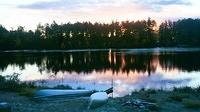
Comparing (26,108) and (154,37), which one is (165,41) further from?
(26,108)

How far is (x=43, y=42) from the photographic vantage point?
418ft

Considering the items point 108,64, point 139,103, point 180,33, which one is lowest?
point 108,64

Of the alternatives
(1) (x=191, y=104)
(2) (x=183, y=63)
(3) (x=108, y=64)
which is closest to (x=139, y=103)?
(1) (x=191, y=104)

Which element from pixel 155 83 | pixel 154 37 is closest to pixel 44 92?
pixel 155 83

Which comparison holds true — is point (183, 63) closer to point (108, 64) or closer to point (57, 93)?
point (108, 64)

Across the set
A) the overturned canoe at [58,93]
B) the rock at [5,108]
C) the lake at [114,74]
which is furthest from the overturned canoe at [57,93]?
the rock at [5,108]

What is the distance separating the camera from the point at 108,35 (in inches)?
5861

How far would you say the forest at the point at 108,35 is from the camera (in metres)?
129

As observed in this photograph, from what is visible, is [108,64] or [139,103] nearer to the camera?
[139,103]

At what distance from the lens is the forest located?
128625 mm

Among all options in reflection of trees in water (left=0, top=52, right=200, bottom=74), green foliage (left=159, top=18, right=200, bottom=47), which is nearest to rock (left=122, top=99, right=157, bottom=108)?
reflection of trees in water (left=0, top=52, right=200, bottom=74)

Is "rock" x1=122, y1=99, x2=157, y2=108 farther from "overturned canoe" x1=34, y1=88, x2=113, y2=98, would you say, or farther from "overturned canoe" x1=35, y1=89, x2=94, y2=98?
"overturned canoe" x1=35, y1=89, x2=94, y2=98

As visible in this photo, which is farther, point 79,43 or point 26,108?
point 79,43

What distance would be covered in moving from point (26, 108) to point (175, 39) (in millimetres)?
128975
